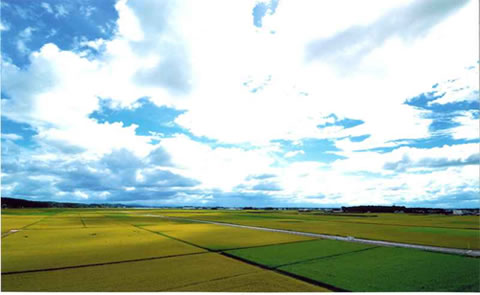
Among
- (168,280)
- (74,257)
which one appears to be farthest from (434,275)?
(74,257)

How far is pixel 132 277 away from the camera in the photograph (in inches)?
725

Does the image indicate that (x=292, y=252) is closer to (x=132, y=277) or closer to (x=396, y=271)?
(x=396, y=271)

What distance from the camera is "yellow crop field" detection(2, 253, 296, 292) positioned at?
16.5 metres

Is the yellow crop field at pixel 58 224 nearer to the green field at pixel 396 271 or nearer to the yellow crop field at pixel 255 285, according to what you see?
the yellow crop field at pixel 255 285

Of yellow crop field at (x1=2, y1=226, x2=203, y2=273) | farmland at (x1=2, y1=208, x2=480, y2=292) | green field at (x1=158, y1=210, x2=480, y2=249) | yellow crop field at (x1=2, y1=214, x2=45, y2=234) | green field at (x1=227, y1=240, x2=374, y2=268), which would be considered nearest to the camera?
farmland at (x1=2, y1=208, x2=480, y2=292)

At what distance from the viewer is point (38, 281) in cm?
1755

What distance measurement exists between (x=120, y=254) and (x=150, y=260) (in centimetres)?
446

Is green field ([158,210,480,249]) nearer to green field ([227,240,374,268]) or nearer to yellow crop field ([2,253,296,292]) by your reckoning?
green field ([227,240,374,268])

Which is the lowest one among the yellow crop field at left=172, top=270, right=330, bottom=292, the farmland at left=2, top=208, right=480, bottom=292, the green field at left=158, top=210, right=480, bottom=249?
the yellow crop field at left=172, top=270, right=330, bottom=292

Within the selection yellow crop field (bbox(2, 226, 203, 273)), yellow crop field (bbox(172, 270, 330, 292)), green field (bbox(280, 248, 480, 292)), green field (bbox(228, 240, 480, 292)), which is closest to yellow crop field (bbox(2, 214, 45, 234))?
yellow crop field (bbox(2, 226, 203, 273))

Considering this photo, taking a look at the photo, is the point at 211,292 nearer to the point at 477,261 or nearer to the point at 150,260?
the point at 150,260

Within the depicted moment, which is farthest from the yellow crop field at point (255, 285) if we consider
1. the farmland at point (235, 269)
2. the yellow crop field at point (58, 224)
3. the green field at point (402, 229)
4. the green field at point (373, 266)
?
the yellow crop field at point (58, 224)

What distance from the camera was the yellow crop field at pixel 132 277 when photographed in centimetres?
1652

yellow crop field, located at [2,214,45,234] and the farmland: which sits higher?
yellow crop field, located at [2,214,45,234]
